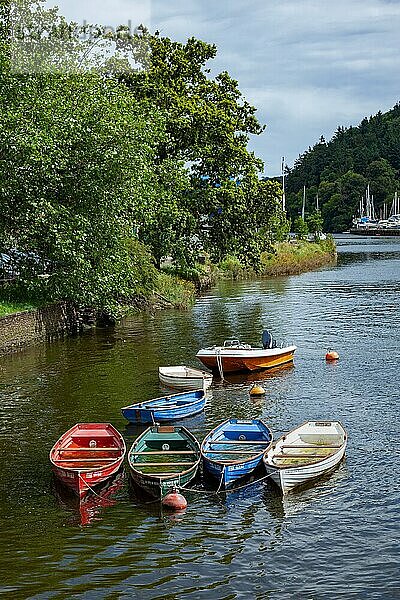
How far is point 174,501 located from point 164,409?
25.5 ft

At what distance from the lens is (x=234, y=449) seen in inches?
881

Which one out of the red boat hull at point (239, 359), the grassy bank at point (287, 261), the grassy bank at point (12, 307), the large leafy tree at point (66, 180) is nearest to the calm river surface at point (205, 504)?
the red boat hull at point (239, 359)

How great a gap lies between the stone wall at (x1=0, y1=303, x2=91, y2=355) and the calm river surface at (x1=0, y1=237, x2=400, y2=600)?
86 centimetres

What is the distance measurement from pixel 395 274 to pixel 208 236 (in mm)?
30385

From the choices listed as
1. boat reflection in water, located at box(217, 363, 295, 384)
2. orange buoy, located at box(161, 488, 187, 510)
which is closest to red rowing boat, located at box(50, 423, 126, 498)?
orange buoy, located at box(161, 488, 187, 510)

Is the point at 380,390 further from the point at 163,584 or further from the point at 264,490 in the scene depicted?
the point at 163,584

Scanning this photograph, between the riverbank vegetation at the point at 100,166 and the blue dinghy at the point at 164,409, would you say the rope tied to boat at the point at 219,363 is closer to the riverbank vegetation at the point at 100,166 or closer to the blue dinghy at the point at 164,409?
the blue dinghy at the point at 164,409

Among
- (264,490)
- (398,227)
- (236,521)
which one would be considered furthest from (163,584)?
(398,227)

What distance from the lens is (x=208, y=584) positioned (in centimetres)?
1560

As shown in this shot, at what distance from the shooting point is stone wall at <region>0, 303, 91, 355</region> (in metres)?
→ 37.7

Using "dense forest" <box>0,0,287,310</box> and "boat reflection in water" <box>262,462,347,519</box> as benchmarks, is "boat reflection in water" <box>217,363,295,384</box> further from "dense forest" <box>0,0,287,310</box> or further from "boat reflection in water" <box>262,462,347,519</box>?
"boat reflection in water" <box>262,462,347,519</box>

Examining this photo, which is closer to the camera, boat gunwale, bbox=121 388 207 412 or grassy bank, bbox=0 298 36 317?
boat gunwale, bbox=121 388 207 412

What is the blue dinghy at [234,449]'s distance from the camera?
20.4 metres

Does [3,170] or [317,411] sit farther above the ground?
[3,170]
